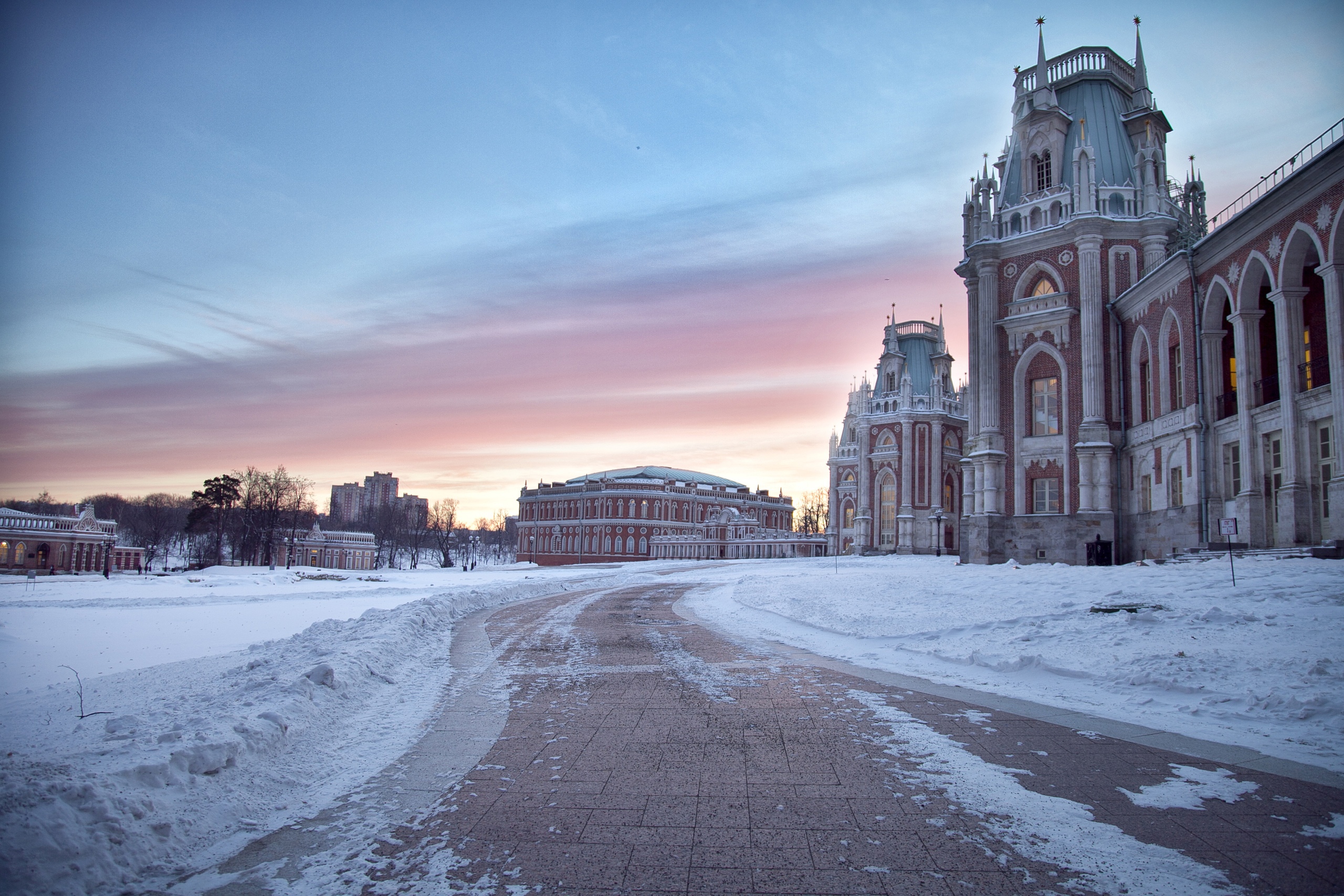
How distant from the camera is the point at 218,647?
12.8m

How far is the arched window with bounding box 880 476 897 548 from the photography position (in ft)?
204

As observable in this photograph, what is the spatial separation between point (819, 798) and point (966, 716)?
10.3ft

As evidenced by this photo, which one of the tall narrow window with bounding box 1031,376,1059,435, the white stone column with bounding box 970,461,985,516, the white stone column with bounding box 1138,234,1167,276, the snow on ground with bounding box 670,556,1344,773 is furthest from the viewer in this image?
the white stone column with bounding box 970,461,985,516

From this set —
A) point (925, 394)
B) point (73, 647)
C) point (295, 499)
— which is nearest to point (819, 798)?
point (73, 647)

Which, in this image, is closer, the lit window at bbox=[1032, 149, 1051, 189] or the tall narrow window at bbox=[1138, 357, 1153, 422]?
the tall narrow window at bbox=[1138, 357, 1153, 422]

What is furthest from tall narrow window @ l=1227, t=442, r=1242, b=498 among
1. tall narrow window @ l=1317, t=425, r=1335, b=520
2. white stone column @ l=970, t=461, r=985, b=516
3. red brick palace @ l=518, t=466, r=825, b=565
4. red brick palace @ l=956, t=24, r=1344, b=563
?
red brick palace @ l=518, t=466, r=825, b=565

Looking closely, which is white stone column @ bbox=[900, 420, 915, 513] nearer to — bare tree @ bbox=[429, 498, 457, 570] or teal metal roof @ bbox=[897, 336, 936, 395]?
teal metal roof @ bbox=[897, 336, 936, 395]

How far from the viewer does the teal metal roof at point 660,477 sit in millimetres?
102250

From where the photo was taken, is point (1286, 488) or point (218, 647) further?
point (1286, 488)

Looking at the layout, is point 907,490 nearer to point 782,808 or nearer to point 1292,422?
point 1292,422

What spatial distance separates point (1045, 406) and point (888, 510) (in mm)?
30662

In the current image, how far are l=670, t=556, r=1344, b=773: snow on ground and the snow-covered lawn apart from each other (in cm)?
4

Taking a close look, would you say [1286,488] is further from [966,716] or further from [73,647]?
[73,647]

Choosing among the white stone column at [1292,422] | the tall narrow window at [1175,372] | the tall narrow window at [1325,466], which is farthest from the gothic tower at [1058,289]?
the tall narrow window at [1325,466]
